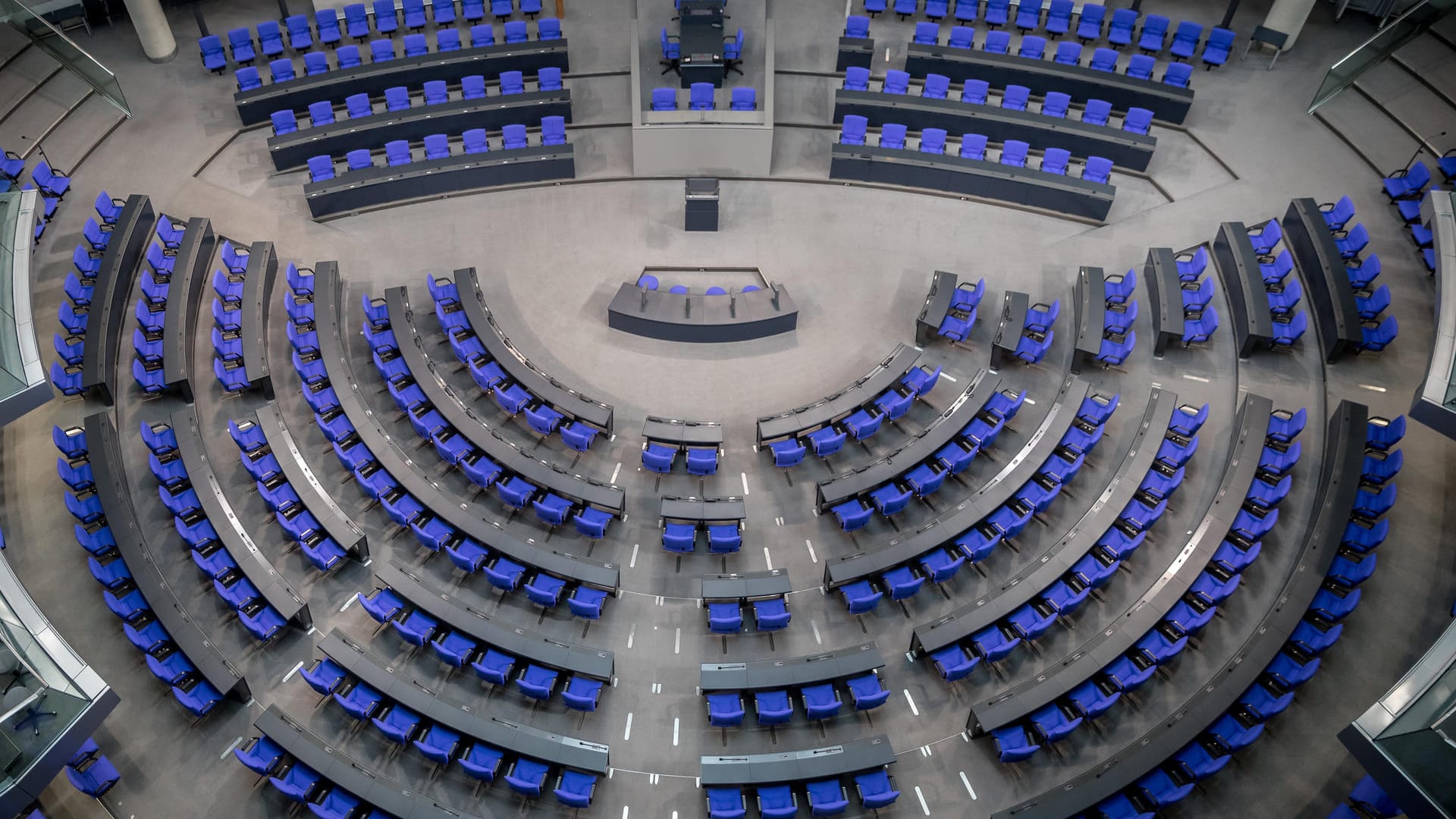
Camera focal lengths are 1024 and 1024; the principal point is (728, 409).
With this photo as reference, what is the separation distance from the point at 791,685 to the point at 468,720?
3866 mm

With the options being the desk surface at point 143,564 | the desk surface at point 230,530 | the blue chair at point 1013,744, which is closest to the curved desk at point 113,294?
the desk surface at point 143,564

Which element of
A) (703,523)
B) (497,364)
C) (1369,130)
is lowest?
(703,523)

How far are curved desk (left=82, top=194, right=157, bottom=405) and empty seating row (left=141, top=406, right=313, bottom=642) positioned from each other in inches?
49.3

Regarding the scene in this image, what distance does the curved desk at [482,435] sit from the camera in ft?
46.9

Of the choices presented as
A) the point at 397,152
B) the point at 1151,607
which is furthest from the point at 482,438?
the point at 1151,607

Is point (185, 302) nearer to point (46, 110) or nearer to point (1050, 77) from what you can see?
point (46, 110)

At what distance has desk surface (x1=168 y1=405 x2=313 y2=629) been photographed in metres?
13.0

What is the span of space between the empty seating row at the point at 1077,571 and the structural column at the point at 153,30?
747 inches

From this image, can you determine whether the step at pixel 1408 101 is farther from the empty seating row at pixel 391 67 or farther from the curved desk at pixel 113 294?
the curved desk at pixel 113 294

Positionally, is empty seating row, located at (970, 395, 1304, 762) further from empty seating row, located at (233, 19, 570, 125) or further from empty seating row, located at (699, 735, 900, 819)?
empty seating row, located at (233, 19, 570, 125)

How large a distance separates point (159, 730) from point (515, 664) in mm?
4236

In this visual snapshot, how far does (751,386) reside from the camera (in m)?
16.3

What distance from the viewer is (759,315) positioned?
16797 millimetres

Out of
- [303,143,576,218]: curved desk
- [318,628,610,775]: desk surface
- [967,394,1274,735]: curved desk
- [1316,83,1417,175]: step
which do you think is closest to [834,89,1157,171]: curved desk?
[1316,83,1417,175]: step
